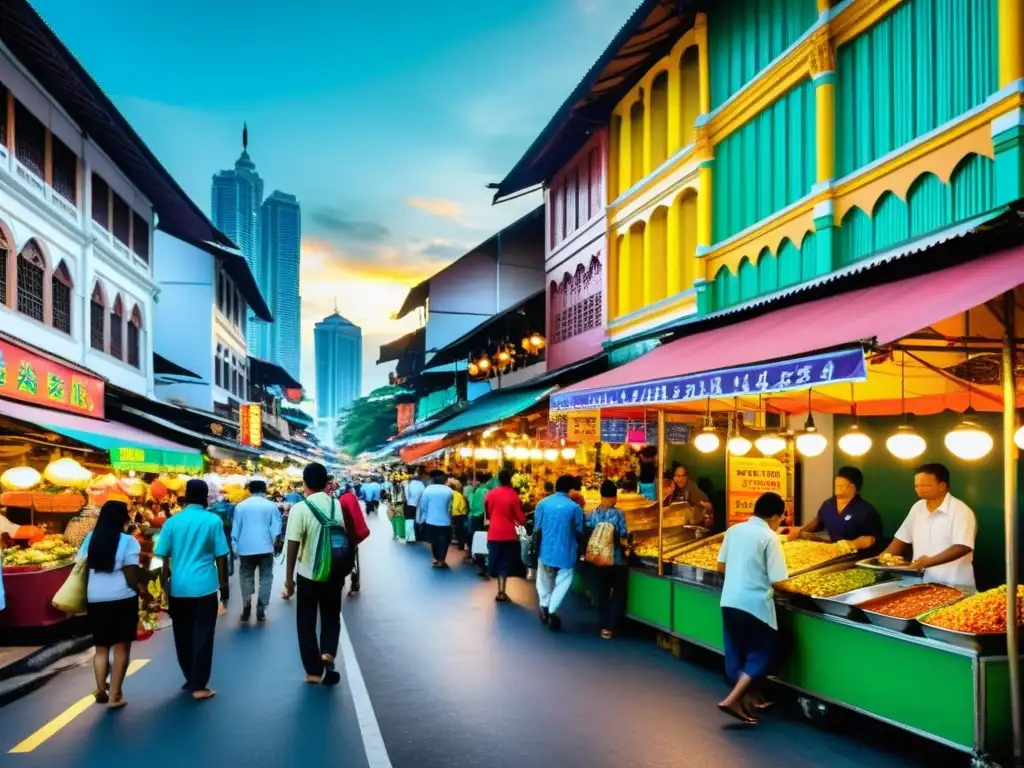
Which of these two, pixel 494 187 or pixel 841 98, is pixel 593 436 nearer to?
pixel 841 98

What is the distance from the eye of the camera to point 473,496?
2000 centimetres

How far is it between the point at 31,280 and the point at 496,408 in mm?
10123

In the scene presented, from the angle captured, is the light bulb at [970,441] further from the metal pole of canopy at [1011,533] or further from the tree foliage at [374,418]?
the tree foliage at [374,418]

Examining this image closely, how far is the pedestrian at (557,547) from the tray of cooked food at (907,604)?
4.68m

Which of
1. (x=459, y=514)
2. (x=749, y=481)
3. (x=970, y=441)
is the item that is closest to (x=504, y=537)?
(x=749, y=481)

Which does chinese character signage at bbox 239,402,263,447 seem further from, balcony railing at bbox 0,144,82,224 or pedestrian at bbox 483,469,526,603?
pedestrian at bbox 483,469,526,603

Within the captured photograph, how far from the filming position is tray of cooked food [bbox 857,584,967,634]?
635cm

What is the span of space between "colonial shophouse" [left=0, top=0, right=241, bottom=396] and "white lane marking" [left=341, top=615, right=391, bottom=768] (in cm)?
787

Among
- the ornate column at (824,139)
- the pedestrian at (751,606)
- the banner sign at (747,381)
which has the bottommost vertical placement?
the pedestrian at (751,606)

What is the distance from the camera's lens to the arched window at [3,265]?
51.3 feet

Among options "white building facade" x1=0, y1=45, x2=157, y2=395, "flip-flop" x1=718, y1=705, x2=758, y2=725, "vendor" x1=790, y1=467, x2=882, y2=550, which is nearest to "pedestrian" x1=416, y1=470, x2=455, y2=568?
"white building facade" x1=0, y1=45, x2=157, y2=395

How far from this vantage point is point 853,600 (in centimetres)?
695

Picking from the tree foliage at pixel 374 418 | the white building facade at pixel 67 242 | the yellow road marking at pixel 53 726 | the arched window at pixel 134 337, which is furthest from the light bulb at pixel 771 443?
the tree foliage at pixel 374 418

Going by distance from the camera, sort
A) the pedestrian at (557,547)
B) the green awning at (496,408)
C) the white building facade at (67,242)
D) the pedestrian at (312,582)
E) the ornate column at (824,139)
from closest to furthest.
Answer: the pedestrian at (312,582)
the pedestrian at (557,547)
the ornate column at (824,139)
the white building facade at (67,242)
the green awning at (496,408)
